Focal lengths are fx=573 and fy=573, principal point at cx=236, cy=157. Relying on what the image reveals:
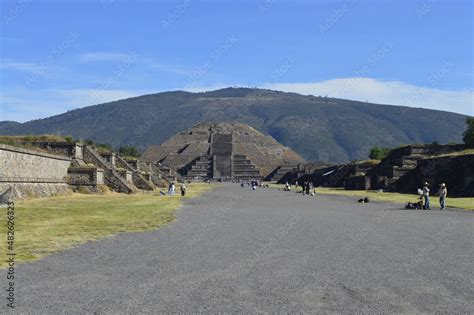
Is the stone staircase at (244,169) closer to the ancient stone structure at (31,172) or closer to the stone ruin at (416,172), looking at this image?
the stone ruin at (416,172)

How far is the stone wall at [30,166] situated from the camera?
32.2m

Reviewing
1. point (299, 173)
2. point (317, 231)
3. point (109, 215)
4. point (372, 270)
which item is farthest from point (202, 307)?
point (299, 173)

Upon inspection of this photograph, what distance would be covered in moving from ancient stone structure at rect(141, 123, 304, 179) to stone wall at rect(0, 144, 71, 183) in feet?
293

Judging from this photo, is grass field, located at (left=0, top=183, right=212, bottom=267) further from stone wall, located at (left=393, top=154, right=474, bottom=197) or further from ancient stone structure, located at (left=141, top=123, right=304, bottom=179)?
ancient stone structure, located at (left=141, top=123, right=304, bottom=179)

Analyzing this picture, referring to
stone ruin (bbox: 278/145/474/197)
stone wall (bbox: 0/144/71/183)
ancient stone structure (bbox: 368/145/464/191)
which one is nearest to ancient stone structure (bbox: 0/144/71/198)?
stone wall (bbox: 0/144/71/183)

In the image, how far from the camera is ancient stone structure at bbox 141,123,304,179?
140750 mm

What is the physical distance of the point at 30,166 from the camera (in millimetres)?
35875

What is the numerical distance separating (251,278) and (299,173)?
352 feet

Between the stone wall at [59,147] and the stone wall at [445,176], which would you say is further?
the stone wall at [445,176]

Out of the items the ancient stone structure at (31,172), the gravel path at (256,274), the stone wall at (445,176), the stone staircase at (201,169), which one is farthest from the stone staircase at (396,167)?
the stone staircase at (201,169)

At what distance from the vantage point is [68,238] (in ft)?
51.6

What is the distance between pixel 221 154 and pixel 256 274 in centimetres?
14016

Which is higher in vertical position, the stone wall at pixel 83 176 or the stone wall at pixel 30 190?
the stone wall at pixel 83 176

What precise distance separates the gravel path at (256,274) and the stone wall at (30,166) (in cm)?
1767
